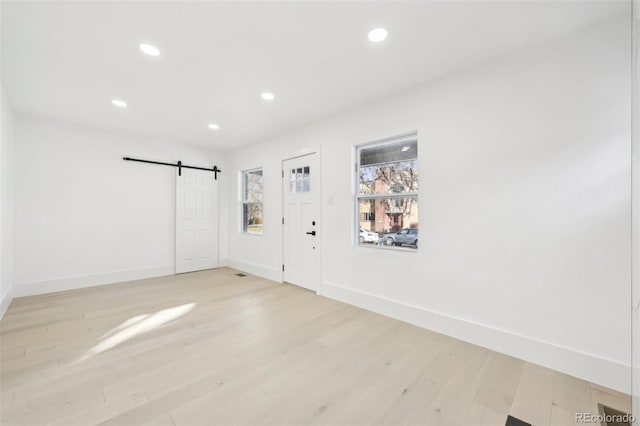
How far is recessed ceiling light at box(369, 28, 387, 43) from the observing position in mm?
2086

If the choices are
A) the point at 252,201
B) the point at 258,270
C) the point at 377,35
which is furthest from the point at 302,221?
the point at 377,35

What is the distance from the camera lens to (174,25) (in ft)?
6.64

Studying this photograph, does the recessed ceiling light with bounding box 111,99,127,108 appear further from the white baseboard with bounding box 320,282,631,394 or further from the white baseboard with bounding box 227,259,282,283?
the white baseboard with bounding box 320,282,631,394

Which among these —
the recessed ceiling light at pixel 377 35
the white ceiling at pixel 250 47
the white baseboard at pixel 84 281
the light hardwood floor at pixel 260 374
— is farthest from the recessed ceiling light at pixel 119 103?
the recessed ceiling light at pixel 377 35

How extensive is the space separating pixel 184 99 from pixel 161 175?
2289mm

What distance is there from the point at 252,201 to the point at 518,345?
4.58m

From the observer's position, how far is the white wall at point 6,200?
3109 millimetres

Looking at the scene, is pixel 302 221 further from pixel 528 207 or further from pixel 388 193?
pixel 528 207

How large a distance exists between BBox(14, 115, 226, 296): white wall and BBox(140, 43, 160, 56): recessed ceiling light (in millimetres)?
2966

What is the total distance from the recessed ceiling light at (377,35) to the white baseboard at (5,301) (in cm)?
474

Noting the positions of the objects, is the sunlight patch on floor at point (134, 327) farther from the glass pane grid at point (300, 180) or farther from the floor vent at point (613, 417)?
the floor vent at point (613, 417)

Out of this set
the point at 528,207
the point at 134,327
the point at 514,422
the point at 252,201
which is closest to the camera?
the point at 514,422

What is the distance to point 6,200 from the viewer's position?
3355mm

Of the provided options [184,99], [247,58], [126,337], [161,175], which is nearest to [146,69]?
[184,99]
